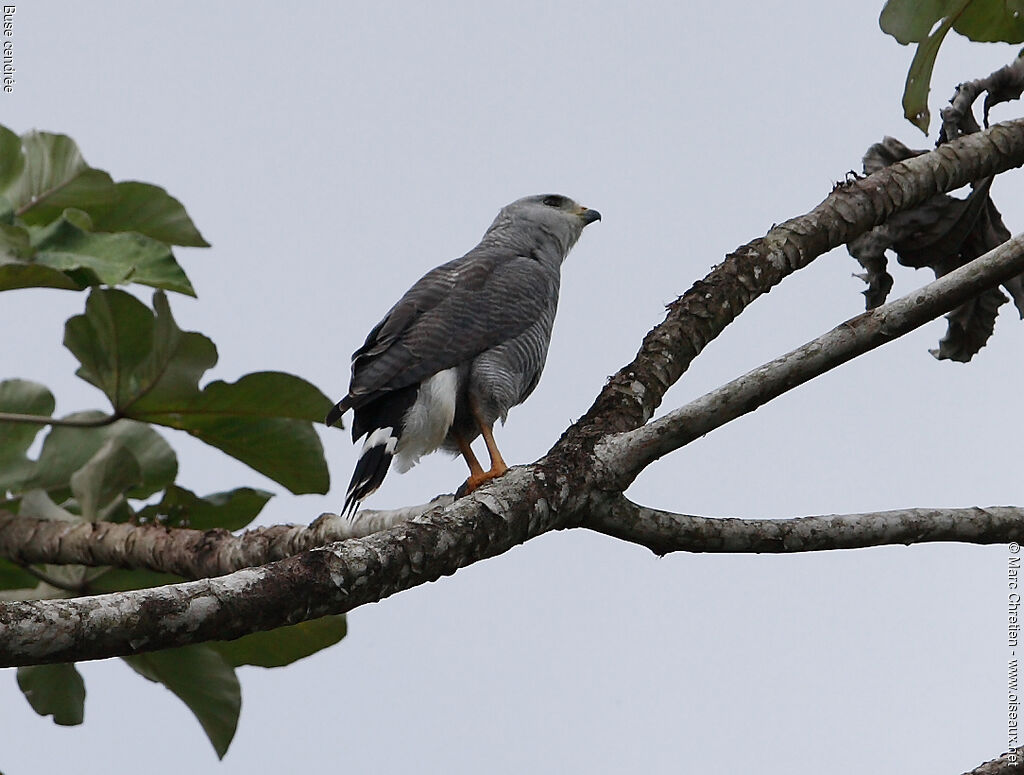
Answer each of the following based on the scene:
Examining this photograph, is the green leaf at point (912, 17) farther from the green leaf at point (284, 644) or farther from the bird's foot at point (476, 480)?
the green leaf at point (284, 644)

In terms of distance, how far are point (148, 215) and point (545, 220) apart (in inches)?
86.1

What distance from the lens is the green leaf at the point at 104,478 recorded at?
3600 millimetres

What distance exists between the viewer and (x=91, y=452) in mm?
3932

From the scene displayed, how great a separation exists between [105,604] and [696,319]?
1872mm

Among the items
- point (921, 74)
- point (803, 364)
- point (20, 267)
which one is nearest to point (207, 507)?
point (20, 267)

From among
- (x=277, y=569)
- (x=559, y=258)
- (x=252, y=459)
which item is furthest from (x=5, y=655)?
(x=559, y=258)

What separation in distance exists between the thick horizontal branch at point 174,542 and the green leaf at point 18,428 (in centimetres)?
21

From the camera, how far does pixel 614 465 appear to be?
2.60 meters

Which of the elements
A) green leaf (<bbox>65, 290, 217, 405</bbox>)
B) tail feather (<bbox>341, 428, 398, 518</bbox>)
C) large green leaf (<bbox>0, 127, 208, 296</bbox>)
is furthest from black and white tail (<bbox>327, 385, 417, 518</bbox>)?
large green leaf (<bbox>0, 127, 208, 296</bbox>)

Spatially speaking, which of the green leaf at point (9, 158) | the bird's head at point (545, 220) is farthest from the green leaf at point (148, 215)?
the bird's head at point (545, 220)

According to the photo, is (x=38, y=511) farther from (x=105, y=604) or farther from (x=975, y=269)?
(x=975, y=269)

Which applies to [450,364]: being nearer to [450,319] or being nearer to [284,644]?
[450,319]

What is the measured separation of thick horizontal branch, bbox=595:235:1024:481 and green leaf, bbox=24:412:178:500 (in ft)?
6.28

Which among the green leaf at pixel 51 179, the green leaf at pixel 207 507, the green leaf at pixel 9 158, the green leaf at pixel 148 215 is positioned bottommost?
the green leaf at pixel 207 507
